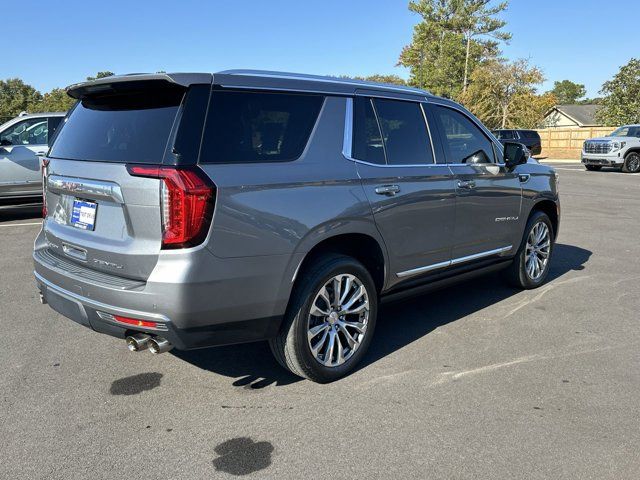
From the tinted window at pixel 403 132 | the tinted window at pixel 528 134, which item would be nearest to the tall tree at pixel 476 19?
the tinted window at pixel 528 134

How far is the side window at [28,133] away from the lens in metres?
9.90

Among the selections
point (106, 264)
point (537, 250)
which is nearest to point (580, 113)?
point (537, 250)

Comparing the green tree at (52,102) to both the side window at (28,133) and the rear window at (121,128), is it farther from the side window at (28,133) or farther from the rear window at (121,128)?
the rear window at (121,128)

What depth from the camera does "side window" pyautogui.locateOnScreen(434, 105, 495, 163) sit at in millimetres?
4562

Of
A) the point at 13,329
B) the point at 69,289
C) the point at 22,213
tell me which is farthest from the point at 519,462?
the point at 22,213

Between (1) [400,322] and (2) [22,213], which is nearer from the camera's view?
(1) [400,322]

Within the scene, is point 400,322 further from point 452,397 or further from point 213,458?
point 213,458

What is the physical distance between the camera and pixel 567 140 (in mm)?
39562

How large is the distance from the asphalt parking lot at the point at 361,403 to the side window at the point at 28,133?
5.94 m

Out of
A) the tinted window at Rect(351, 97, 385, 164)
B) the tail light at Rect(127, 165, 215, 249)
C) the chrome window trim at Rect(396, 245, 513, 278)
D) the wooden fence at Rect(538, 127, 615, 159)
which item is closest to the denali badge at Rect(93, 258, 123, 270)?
the tail light at Rect(127, 165, 215, 249)

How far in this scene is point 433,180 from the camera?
4.22m

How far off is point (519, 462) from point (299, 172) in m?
1.96

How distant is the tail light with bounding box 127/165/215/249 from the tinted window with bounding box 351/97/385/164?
120cm

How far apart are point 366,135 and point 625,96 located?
49183 millimetres
